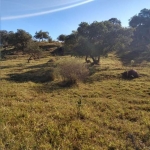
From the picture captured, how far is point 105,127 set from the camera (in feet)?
29.8

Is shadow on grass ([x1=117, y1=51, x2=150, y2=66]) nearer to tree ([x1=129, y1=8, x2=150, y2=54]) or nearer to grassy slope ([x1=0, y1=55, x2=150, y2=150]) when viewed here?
tree ([x1=129, y1=8, x2=150, y2=54])

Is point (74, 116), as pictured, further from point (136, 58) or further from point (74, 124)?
point (136, 58)

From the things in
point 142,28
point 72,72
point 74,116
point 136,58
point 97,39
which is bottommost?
point 74,116

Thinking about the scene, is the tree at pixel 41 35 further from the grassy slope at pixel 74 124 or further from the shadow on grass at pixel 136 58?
the grassy slope at pixel 74 124

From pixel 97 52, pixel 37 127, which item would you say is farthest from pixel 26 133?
pixel 97 52

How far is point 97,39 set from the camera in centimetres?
3738

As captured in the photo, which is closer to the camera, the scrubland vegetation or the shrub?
the scrubland vegetation

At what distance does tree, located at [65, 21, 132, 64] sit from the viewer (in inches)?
1404

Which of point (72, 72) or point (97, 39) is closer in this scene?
point (72, 72)

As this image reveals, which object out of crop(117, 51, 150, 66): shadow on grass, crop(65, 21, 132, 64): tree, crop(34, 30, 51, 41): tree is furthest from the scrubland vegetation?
crop(34, 30, 51, 41): tree

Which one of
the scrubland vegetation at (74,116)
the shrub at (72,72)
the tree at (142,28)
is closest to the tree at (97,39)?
the scrubland vegetation at (74,116)

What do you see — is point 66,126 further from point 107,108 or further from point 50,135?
point 107,108

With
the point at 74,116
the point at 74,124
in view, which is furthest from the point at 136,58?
the point at 74,124

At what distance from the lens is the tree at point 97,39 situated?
117ft
